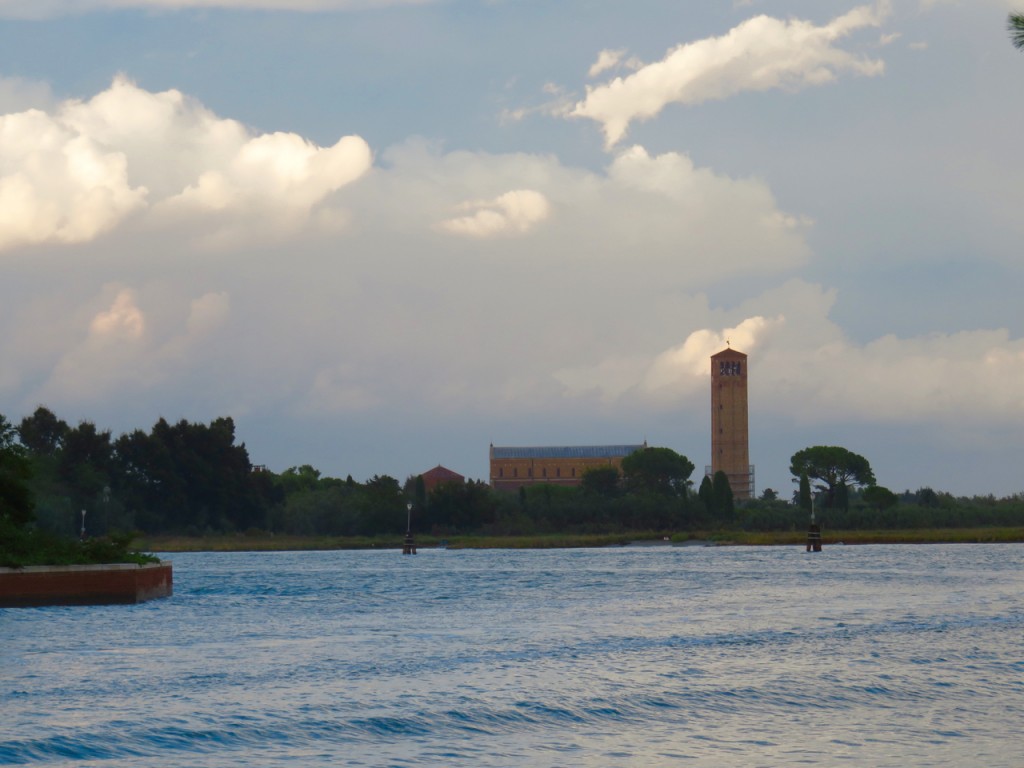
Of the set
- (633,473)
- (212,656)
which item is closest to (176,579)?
(212,656)

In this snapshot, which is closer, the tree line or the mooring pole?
the mooring pole

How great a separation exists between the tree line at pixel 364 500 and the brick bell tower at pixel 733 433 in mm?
28611

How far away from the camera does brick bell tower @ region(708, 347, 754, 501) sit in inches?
7741

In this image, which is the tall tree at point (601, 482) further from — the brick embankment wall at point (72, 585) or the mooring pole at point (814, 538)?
the brick embankment wall at point (72, 585)

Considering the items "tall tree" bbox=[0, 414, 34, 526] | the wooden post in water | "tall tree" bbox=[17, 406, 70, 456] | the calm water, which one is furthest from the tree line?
the calm water

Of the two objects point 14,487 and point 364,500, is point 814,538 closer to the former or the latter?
point 364,500

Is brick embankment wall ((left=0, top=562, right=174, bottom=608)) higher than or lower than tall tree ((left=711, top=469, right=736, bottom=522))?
lower

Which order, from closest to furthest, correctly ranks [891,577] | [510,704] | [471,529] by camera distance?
[510,704]
[891,577]
[471,529]

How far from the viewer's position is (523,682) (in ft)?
76.5

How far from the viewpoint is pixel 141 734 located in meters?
17.9

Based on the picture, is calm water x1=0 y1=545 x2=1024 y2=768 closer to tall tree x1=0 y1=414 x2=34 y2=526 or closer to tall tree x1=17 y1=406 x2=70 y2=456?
tall tree x1=0 y1=414 x2=34 y2=526

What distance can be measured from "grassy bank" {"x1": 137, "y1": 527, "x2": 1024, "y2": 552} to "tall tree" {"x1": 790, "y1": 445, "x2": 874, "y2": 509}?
57.8 ft

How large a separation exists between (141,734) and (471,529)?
120m

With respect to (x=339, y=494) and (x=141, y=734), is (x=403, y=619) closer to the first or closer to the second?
(x=141, y=734)
